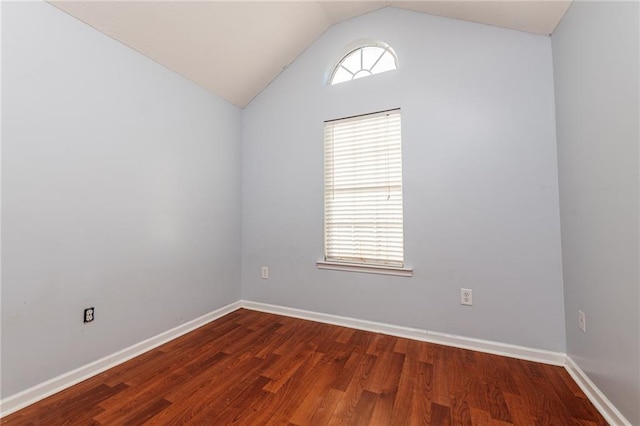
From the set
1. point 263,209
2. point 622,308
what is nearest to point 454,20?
point 622,308

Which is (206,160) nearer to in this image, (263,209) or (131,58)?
(263,209)

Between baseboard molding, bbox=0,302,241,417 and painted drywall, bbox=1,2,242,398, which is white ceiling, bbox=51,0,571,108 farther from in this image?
baseboard molding, bbox=0,302,241,417

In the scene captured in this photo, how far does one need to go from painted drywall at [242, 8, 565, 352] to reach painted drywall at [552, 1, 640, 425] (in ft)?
0.48

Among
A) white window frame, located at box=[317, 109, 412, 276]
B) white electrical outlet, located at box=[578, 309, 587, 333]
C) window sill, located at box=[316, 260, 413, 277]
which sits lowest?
white electrical outlet, located at box=[578, 309, 587, 333]

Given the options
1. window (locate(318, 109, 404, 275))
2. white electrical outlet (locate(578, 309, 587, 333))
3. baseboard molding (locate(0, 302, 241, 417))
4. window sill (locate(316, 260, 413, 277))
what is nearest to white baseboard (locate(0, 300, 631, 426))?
baseboard molding (locate(0, 302, 241, 417))

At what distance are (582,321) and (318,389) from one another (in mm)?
1695

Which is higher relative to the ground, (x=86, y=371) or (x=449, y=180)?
(x=449, y=180)

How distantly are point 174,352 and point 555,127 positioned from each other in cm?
336

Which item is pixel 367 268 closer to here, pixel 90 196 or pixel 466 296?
pixel 466 296

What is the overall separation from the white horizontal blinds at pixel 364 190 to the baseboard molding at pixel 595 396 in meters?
1.26

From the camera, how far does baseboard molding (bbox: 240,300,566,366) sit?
1.90 m

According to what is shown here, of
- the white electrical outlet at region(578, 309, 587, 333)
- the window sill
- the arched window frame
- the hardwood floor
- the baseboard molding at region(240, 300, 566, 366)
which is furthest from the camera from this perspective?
the arched window frame

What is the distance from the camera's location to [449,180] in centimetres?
219

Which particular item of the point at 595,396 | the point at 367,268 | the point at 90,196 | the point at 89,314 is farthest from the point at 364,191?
the point at 89,314
